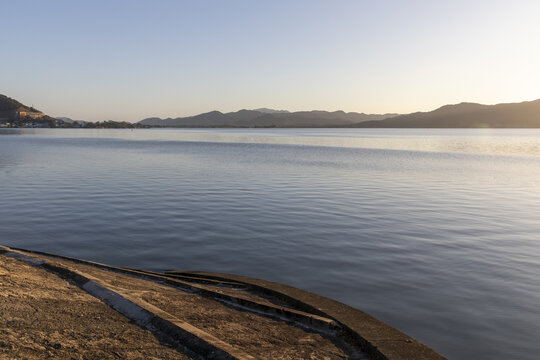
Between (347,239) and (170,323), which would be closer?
(170,323)

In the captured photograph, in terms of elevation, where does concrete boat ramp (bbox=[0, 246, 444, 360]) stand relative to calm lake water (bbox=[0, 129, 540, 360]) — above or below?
above

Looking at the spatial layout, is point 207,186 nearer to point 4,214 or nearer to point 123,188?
point 123,188

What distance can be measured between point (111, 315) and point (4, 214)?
15802 mm

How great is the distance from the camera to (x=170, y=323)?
615 centimetres

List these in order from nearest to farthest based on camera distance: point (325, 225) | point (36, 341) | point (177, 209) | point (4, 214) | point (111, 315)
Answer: point (36, 341) → point (111, 315) → point (325, 225) → point (4, 214) → point (177, 209)

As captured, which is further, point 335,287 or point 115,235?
point 115,235

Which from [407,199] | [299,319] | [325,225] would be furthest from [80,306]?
[407,199]

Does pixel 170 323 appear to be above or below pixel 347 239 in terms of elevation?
above

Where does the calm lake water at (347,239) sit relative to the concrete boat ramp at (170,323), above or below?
below

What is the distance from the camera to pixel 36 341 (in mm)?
5422

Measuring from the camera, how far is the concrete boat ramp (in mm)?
5461

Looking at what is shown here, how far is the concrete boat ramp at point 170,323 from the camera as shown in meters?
5.46

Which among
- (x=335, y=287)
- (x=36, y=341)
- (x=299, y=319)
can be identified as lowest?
(x=335, y=287)

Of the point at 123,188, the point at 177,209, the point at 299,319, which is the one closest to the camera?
the point at 299,319
